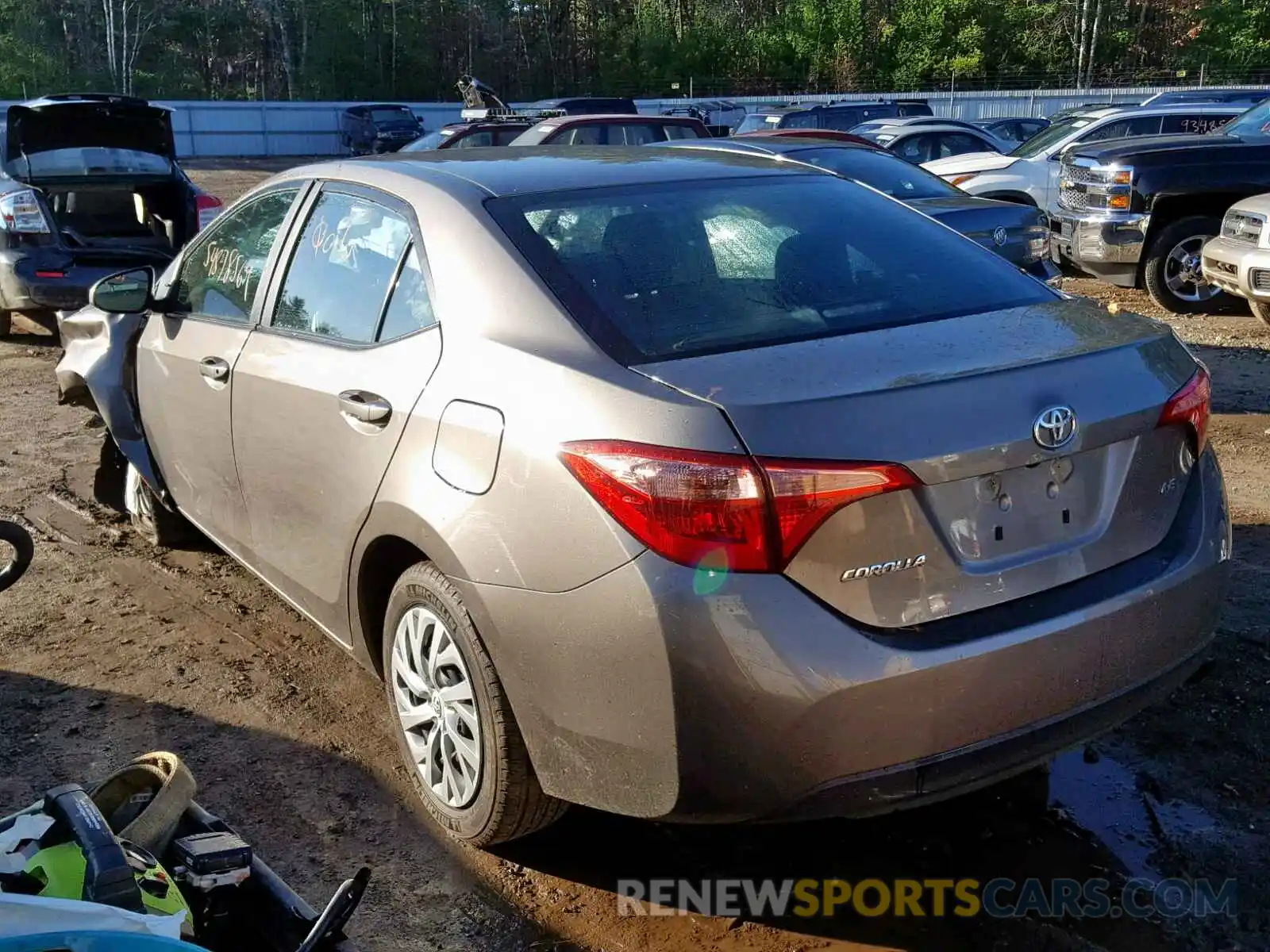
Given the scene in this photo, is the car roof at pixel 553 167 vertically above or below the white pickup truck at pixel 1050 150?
above

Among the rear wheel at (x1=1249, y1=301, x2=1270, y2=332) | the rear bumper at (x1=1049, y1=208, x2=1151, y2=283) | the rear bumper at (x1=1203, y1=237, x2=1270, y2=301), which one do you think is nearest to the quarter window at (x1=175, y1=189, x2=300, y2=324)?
the rear bumper at (x1=1203, y1=237, x2=1270, y2=301)

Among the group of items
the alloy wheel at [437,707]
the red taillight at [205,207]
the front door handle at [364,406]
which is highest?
the front door handle at [364,406]

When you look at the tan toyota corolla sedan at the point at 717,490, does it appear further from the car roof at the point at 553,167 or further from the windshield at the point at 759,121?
the windshield at the point at 759,121

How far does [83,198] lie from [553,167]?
8517 mm

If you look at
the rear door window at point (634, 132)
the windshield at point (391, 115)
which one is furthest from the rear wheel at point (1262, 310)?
the windshield at point (391, 115)

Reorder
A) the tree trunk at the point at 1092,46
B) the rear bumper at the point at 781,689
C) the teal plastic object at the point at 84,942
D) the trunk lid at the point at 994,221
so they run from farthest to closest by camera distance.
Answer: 1. the tree trunk at the point at 1092,46
2. the trunk lid at the point at 994,221
3. the rear bumper at the point at 781,689
4. the teal plastic object at the point at 84,942

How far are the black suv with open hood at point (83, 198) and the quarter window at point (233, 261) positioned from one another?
5215mm

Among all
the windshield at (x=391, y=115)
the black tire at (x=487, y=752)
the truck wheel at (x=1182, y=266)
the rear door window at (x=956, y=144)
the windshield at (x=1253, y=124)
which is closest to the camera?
the black tire at (x=487, y=752)

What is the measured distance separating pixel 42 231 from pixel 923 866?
8567 millimetres

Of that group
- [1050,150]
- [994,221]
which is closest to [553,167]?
[994,221]

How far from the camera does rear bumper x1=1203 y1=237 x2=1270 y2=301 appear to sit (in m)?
8.80

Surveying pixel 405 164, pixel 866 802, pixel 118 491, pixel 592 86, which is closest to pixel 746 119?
pixel 118 491

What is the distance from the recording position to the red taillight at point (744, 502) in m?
2.46

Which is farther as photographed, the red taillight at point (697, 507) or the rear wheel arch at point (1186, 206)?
the rear wheel arch at point (1186, 206)
